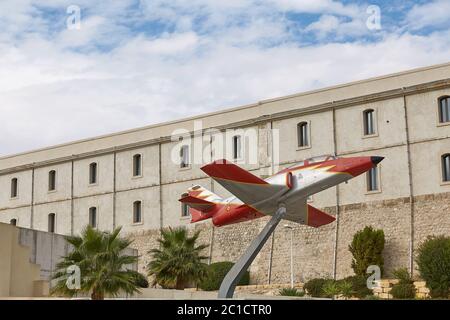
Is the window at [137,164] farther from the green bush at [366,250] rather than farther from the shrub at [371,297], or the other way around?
the shrub at [371,297]

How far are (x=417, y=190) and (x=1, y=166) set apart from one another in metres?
37.3

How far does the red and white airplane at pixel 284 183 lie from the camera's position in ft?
72.9

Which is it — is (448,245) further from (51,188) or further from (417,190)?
(51,188)

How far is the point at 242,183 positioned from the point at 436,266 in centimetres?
2069

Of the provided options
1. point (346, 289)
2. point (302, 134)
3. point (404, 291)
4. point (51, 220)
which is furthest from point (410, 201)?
point (51, 220)

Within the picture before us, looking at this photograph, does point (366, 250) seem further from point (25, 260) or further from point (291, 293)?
point (25, 260)

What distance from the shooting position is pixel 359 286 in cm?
4306

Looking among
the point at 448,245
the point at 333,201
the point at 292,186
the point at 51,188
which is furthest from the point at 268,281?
the point at 292,186

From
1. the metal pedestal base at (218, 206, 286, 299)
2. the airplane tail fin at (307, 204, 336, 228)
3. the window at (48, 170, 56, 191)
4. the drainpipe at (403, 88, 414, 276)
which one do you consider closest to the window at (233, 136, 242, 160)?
the drainpipe at (403, 88, 414, 276)

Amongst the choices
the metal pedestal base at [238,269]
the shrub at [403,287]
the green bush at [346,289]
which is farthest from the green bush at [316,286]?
the metal pedestal base at [238,269]

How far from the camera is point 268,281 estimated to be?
1976 inches

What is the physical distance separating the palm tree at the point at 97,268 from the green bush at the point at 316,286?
14.3 m

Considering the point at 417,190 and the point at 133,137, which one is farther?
the point at 133,137

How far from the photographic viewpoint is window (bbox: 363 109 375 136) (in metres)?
48.7
